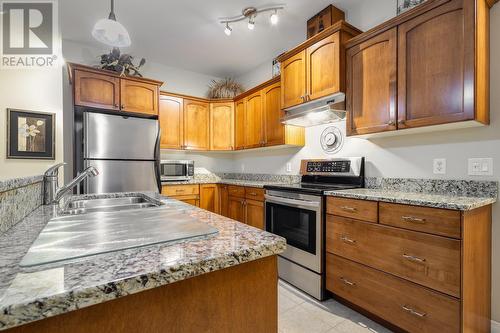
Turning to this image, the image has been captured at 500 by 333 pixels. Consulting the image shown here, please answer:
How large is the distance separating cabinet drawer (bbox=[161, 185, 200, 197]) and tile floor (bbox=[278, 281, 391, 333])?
1.94 meters

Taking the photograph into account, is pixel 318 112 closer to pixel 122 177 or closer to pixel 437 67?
pixel 437 67

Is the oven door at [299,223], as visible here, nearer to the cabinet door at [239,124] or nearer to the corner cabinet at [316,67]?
the corner cabinet at [316,67]

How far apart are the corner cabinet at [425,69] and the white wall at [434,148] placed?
0.27ft

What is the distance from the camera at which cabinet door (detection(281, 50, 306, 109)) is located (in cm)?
253

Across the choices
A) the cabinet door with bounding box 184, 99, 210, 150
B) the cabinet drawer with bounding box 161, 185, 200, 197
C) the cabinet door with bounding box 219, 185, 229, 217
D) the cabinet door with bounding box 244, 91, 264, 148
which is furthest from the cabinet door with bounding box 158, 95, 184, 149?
the cabinet door with bounding box 244, 91, 264, 148

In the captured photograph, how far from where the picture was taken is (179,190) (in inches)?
137

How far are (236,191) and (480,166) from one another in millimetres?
2488

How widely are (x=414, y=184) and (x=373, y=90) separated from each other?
0.84m

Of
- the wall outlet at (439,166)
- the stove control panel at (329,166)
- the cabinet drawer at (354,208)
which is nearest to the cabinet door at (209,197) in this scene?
the stove control panel at (329,166)

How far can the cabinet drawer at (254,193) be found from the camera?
2947mm

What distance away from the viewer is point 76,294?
400mm

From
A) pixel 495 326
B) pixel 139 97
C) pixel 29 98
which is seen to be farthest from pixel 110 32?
pixel 495 326

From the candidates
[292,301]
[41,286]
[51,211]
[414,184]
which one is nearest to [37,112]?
[51,211]

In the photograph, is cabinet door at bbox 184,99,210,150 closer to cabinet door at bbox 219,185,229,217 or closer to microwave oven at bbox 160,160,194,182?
microwave oven at bbox 160,160,194,182
